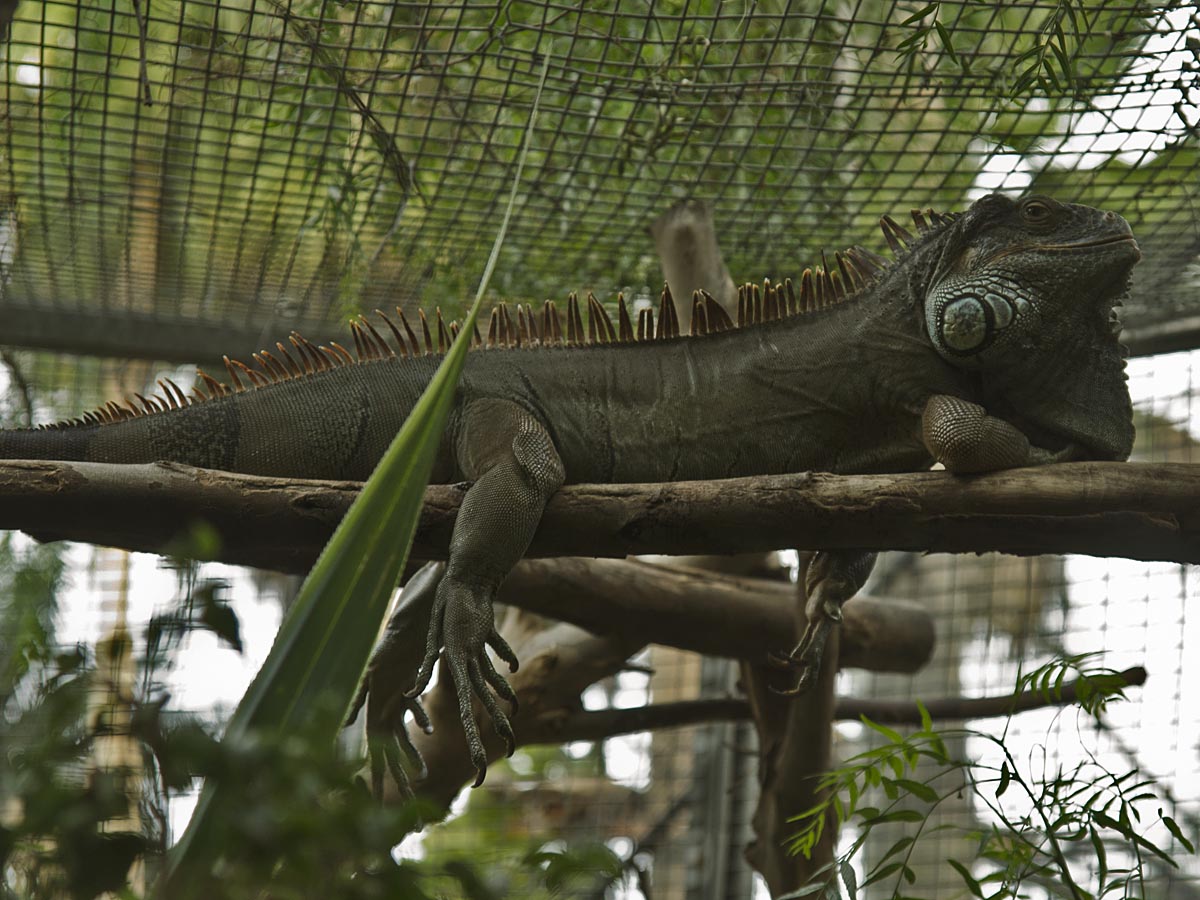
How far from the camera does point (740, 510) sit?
7.75ft

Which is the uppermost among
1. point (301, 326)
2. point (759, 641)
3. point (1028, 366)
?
point (301, 326)

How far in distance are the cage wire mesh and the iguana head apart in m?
0.37

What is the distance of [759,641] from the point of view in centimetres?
393

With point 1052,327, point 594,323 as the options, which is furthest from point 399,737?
point 1052,327

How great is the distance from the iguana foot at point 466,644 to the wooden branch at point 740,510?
152 millimetres

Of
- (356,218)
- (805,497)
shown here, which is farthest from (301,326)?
(805,497)

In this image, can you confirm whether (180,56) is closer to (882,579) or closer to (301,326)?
(301,326)

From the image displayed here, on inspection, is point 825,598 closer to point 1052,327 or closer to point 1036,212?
→ point 1052,327

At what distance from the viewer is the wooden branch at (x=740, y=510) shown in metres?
2.22

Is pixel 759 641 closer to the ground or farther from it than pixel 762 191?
closer to the ground

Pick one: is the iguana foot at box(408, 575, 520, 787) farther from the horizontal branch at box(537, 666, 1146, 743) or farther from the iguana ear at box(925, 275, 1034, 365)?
the horizontal branch at box(537, 666, 1146, 743)

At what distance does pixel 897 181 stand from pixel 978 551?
1.99 metres

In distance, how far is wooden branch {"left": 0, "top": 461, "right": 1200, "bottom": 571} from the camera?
222cm

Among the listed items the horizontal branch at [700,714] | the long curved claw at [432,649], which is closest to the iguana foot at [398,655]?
the long curved claw at [432,649]
